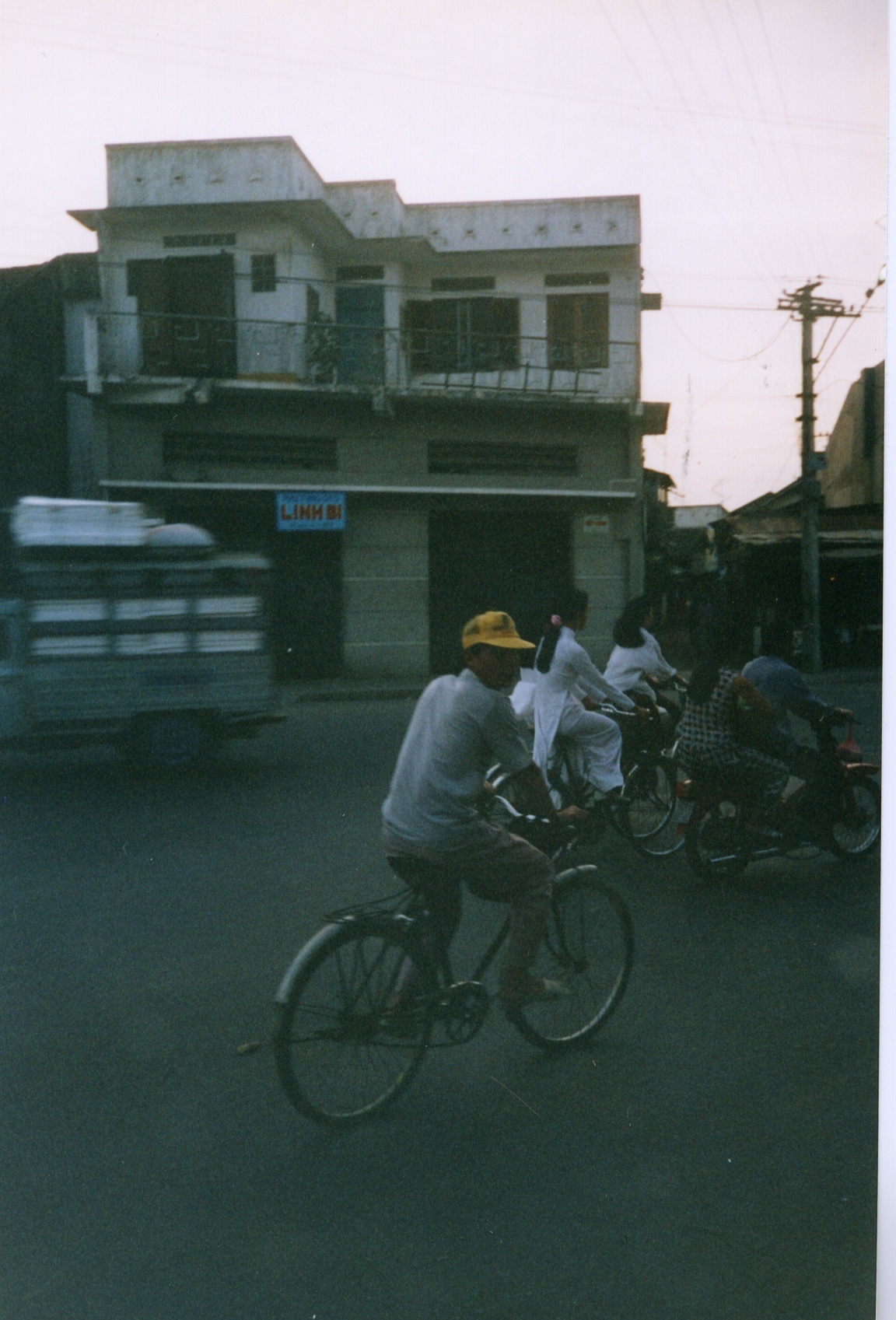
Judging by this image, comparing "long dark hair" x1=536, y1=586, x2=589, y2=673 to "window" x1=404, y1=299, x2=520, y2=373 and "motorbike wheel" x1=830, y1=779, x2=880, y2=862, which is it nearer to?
"window" x1=404, y1=299, x2=520, y2=373

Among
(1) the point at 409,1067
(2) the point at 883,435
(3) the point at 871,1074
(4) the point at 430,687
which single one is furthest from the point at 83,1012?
(2) the point at 883,435

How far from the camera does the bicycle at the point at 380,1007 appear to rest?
8.77 ft

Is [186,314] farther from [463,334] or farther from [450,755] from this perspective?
[450,755]

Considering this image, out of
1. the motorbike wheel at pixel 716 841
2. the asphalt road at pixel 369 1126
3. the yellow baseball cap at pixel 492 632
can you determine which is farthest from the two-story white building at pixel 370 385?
the motorbike wheel at pixel 716 841

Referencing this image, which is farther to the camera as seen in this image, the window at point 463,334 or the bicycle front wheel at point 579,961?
the bicycle front wheel at point 579,961

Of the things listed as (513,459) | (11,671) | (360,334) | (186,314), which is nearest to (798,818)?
(513,459)

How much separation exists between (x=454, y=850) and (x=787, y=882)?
2377 millimetres

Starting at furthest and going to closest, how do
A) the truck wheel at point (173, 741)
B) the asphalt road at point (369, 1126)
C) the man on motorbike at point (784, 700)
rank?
the truck wheel at point (173, 741) < the man on motorbike at point (784, 700) < the asphalt road at point (369, 1126)

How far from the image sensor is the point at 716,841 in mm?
4797

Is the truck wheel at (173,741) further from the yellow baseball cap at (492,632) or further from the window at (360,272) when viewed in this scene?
the window at (360,272)

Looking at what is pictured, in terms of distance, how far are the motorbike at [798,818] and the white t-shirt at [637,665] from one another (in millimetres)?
586

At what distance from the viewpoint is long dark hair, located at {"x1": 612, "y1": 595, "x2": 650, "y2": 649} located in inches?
131

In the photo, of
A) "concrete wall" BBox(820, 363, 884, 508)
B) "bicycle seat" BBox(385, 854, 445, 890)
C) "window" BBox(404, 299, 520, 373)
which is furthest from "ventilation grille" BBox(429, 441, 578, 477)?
"bicycle seat" BBox(385, 854, 445, 890)

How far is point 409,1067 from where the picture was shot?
2.87 meters
